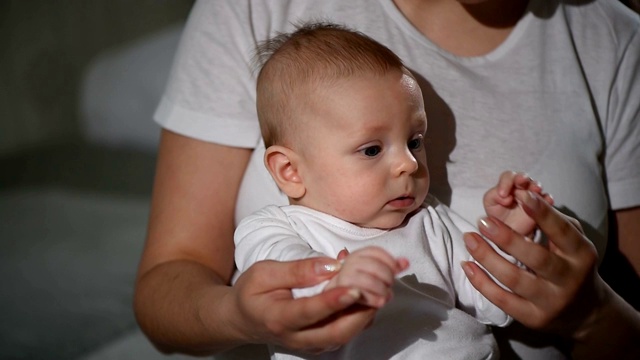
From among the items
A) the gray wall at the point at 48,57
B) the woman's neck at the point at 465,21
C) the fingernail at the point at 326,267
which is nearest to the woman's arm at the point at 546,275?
the fingernail at the point at 326,267

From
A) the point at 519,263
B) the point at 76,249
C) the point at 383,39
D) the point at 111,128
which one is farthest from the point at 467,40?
the point at 111,128

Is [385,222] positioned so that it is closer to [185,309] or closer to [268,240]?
[268,240]

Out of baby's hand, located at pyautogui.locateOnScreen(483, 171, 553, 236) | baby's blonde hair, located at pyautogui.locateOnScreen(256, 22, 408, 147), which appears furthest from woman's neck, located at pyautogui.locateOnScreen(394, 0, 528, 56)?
baby's hand, located at pyautogui.locateOnScreen(483, 171, 553, 236)

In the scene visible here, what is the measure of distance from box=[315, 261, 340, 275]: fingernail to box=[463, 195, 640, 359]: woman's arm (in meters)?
0.21

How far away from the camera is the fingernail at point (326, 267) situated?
78 cm

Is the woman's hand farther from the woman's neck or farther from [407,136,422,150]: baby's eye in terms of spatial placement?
the woman's neck

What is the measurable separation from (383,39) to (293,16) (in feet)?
0.43

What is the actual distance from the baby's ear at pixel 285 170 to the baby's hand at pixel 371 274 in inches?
10.6

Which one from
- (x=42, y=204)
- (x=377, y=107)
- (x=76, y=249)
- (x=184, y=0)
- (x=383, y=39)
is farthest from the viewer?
(x=184, y=0)

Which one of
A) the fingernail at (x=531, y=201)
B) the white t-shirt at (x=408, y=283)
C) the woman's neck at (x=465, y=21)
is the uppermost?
the woman's neck at (x=465, y=21)

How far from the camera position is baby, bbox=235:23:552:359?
3.21 feet

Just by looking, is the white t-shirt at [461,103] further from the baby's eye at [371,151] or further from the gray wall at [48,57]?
the gray wall at [48,57]

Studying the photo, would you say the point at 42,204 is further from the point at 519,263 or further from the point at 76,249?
the point at 519,263

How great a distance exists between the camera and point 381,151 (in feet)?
3.28
